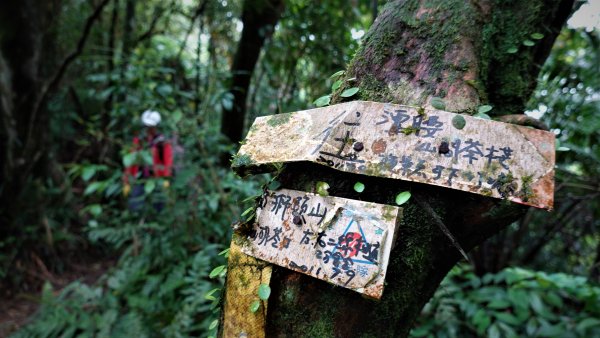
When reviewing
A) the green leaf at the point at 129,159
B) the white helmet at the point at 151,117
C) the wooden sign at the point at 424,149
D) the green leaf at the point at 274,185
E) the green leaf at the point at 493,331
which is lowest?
the green leaf at the point at 493,331

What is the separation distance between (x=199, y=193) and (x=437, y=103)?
202 centimetres

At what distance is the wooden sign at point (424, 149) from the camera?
748mm

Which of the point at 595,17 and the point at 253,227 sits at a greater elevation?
the point at 595,17

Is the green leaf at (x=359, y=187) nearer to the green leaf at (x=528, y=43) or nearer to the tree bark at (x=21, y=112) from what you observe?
the green leaf at (x=528, y=43)

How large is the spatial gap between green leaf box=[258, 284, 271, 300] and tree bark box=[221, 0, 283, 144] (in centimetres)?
255

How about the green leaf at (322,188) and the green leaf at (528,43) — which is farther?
the green leaf at (528,43)

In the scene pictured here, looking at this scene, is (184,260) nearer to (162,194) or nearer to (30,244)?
(162,194)

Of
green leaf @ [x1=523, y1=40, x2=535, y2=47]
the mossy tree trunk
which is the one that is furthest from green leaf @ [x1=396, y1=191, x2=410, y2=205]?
green leaf @ [x1=523, y1=40, x2=535, y2=47]

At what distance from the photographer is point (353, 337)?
85cm

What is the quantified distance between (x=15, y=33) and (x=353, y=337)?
172 inches

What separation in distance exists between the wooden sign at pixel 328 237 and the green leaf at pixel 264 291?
0.18 feet

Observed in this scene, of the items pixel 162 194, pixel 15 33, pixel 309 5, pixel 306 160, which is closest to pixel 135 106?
pixel 162 194

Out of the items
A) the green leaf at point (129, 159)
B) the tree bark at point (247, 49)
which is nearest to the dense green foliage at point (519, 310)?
the green leaf at point (129, 159)

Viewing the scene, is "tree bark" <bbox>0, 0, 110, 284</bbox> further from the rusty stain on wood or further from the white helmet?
the rusty stain on wood
